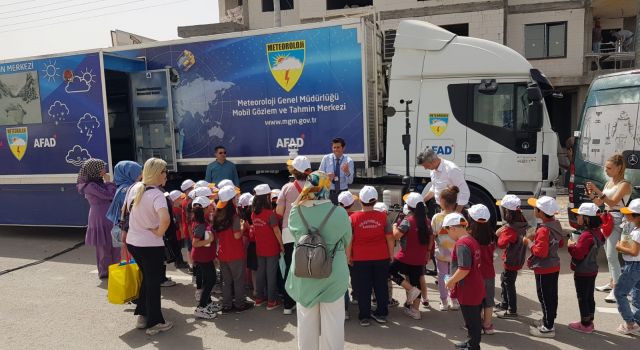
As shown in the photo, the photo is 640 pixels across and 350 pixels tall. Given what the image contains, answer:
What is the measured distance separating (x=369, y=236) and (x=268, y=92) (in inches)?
154

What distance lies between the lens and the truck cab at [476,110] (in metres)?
6.64

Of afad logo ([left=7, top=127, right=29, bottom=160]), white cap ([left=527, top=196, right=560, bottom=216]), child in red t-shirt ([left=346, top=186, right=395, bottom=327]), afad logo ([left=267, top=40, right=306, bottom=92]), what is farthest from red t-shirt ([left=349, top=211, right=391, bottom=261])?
afad logo ([left=7, top=127, right=29, bottom=160])

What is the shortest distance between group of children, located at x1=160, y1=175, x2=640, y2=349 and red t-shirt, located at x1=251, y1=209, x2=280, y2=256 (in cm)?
1

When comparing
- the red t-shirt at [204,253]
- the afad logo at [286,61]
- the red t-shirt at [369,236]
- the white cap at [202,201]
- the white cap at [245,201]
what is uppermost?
the afad logo at [286,61]

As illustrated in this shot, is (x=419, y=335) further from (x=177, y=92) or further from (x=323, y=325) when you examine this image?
(x=177, y=92)

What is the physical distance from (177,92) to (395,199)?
13.3ft

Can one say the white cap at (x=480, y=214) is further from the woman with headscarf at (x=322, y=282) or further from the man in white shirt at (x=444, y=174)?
the man in white shirt at (x=444, y=174)

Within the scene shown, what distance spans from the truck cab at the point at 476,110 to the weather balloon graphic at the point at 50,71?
225 inches

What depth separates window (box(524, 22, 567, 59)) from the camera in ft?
57.6

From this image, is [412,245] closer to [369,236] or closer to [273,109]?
[369,236]

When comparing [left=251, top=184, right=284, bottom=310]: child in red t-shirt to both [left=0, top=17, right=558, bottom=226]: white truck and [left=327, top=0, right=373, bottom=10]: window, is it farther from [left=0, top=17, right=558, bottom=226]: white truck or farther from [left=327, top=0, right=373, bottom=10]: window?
[left=327, top=0, right=373, bottom=10]: window

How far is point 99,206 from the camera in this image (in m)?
6.15

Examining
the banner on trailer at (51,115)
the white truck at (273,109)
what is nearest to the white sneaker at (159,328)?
the white truck at (273,109)

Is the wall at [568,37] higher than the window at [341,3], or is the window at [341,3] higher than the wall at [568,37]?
the window at [341,3]
